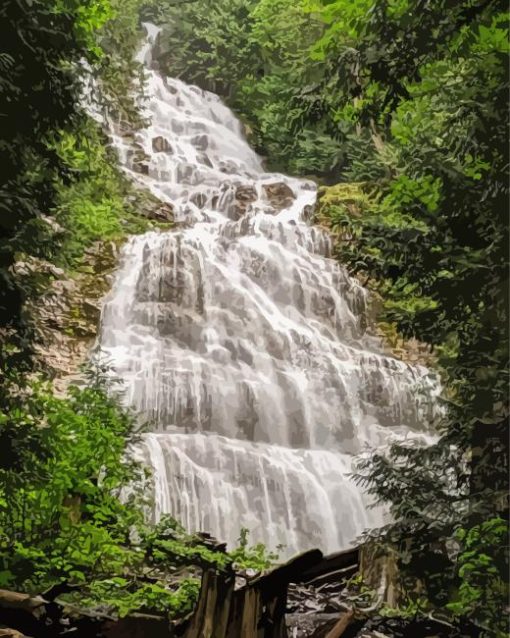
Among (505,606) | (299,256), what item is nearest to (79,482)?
(505,606)

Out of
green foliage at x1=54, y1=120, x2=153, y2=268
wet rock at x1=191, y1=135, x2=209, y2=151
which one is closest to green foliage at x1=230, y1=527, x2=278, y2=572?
green foliage at x1=54, y1=120, x2=153, y2=268

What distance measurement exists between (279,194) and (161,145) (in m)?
2.46

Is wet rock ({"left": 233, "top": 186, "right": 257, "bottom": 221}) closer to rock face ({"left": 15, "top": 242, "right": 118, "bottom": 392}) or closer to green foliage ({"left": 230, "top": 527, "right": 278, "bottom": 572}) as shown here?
rock face ({"left": 15, "top": 242, "right": 118, "bottom": 392})

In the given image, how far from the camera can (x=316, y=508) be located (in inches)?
223

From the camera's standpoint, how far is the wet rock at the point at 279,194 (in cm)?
1101

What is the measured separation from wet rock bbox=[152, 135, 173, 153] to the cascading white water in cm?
147

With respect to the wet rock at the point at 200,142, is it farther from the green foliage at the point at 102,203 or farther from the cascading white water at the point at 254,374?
the green foliage at the point at 102,203

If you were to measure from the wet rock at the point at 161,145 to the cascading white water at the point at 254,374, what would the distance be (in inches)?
58.0

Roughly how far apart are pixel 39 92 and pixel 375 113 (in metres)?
1.85

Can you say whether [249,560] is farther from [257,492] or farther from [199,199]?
[199,199]

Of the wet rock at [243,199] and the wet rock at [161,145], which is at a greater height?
the wet rock at [161,145]

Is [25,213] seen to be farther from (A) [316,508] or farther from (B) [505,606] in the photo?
(A) [316,508]

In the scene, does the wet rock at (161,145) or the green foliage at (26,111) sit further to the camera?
the wet rock at (161,145)

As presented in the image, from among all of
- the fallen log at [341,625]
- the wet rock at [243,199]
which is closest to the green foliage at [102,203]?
the wet rock at [243,199]
